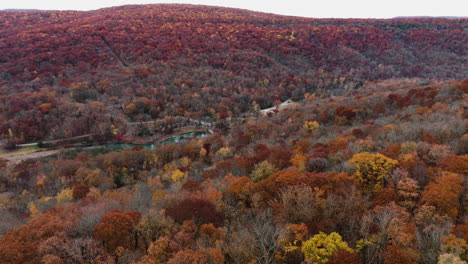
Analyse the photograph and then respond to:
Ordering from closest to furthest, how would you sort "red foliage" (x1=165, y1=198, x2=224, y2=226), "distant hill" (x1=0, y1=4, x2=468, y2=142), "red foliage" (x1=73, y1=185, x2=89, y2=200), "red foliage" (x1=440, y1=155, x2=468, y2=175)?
"red foliage" (x1=165, y1=198, x2=224, y2=226), "red foliage" (x1=440, y1=155, x2=468, y2=175), "red foliage" (x1=73, y1=185, x2=89, y2=200), "distant hill" (x1=0, y1=4, x2=468, y2=142)

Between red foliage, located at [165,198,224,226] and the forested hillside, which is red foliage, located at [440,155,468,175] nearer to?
the forested hillside

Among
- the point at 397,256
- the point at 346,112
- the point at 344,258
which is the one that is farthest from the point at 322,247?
the point at 346,112

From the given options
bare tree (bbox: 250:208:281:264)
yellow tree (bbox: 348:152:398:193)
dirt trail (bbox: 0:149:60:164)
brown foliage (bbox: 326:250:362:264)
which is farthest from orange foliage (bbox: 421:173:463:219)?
dirt trail (bbox: 0:149:60:164)

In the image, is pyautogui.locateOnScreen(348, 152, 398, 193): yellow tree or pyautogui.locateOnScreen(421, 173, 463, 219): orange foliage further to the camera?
pyautogui.locateOnScreen(348, 152, 398, 193): yellow tree

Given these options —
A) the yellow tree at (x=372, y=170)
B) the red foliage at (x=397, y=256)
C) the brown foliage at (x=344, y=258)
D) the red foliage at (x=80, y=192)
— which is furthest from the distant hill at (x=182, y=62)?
the red foliage at (x=397, y=256)

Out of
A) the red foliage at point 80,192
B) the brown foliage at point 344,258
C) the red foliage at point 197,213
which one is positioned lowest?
the red foliage at point 80,192

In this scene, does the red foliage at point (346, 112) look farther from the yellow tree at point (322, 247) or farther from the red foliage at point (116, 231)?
the red foliage at point (116, 231)
